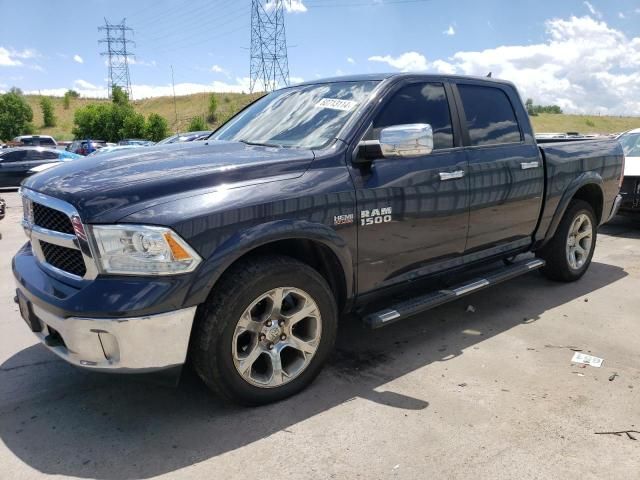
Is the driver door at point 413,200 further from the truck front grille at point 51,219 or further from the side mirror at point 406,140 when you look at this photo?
the truck front grille at point 51,219

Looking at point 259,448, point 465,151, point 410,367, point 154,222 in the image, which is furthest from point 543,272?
point 154,222

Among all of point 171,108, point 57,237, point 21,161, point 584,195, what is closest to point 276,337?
point 57,237

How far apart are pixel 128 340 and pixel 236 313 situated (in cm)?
55

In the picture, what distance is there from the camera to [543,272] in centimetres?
560

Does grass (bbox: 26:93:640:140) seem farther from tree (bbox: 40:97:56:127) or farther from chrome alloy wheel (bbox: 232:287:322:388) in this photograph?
chrome alloy wheel (bbox: 232:287:322:388)

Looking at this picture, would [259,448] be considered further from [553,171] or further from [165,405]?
[553,171]

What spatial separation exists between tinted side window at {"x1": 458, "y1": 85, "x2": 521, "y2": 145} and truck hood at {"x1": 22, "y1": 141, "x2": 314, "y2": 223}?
1652mm

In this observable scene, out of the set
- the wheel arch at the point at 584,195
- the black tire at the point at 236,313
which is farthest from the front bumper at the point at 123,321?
the wheel arch at the point at 584,195

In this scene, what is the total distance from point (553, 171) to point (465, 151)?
1331 mm

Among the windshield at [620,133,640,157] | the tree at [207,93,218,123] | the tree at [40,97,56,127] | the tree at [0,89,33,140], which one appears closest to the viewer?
the windshield at [620,133,640,157]

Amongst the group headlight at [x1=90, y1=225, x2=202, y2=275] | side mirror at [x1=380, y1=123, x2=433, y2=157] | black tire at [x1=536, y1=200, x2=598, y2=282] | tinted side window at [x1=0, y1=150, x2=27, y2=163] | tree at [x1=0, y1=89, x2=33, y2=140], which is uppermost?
tree at [x1=0, y1=89, x2=33, y2=140]

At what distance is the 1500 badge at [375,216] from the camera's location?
3.29 metres

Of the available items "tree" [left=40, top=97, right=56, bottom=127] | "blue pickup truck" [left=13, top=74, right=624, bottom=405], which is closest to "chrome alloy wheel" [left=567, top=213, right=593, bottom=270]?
"blue pickup truck" [left=13, top=74, right=624, bottom=405]

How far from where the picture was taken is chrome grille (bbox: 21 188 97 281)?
260cm
